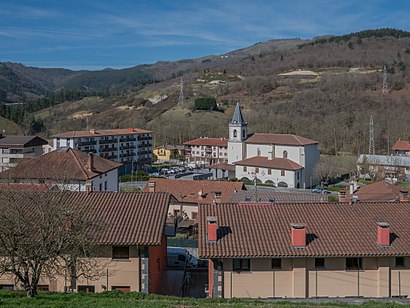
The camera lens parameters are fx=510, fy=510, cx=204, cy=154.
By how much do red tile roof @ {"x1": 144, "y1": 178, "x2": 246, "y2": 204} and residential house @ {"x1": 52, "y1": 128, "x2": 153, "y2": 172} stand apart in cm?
3212

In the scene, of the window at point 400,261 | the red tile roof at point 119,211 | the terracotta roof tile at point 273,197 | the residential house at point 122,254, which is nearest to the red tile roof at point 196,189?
the terracotta roof tile at point 273,197

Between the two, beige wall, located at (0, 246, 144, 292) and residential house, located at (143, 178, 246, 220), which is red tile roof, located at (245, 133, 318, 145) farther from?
beige wall, located at (0, 246, 144, 292)

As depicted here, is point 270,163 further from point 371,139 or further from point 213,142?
point 213,142

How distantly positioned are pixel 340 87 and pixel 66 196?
123 meters

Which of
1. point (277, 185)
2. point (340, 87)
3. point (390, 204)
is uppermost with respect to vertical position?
point (340, 87)

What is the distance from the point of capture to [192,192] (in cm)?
4025

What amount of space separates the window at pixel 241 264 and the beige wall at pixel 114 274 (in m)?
3.51

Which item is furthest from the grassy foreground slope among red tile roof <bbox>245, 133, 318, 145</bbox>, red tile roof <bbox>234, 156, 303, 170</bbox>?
red tile roof <bbox>245, 133, 318, 145</bbox>

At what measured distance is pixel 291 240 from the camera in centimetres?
1852

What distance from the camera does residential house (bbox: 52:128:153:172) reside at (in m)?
71.4

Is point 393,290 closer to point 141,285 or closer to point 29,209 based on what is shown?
point 141,285

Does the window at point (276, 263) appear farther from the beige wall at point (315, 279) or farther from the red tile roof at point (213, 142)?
the red tile roof at point (213, 142)

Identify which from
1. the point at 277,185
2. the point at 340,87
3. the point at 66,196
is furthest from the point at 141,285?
the point at 340,87

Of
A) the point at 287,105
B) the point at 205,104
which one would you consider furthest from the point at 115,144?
the point at 287,105
